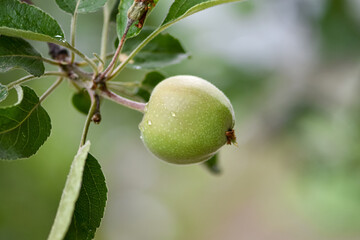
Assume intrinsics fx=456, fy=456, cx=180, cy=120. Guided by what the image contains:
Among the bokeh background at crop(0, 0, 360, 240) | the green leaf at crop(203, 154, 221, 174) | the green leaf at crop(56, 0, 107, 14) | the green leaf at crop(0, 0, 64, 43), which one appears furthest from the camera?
the bokeh background at crop(0, 0, 360, 240)

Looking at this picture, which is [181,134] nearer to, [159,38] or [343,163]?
[159,38]

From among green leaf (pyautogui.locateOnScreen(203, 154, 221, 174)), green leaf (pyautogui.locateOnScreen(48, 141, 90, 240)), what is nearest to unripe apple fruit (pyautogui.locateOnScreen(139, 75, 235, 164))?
green leaf (pyautogui.locateOnScreen(48, 141, 90, 240))

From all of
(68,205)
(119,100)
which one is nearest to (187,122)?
(119,100)

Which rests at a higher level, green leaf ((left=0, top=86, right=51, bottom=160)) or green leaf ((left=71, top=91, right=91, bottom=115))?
green leaf ((left=71, top=91, right=91, bottom=115))

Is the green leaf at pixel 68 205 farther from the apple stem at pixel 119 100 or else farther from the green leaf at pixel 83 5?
the green leaf at pixel 83 5

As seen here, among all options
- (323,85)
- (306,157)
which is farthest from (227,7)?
(306,157)

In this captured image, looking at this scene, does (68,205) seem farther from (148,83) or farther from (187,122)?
(148,83)

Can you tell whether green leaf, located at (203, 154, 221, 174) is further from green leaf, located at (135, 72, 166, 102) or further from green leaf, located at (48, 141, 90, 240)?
green leaf, located at (48, 141, 90, 240)
